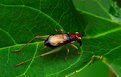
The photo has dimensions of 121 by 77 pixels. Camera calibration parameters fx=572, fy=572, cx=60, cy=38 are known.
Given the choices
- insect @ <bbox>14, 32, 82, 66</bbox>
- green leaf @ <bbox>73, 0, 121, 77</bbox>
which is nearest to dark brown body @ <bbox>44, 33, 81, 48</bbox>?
insect @ <bbox>14, 32, 82, 66</bbox>

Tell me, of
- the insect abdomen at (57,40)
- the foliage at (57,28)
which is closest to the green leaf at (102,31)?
the foliage at (57,28)

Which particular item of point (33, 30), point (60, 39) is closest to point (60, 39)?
point (60, 39)

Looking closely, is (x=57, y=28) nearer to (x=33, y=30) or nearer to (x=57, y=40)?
(x=33, y=30)

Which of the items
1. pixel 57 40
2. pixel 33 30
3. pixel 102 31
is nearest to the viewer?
pixel 33 30

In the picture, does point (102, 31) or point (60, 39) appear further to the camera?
point (60, 39)

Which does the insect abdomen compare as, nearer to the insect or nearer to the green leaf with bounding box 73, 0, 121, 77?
the insect

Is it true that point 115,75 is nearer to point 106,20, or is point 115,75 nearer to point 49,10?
point 106,20
